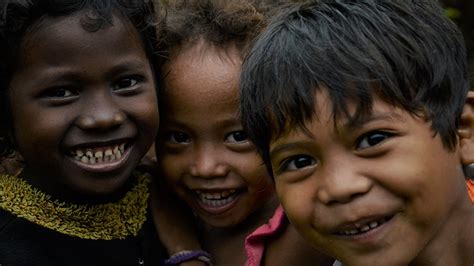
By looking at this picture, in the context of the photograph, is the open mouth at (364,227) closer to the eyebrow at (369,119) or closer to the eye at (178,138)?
the eyebrow at (369,119)

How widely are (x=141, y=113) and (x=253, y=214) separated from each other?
62cm

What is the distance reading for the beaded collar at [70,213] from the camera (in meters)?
2.72

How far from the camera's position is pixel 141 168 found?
3.07 m

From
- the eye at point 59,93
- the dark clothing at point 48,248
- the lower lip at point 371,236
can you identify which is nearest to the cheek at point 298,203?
the lower lip at point 371,236

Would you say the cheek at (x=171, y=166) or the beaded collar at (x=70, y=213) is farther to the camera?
the cheek at (x=171, y=166)

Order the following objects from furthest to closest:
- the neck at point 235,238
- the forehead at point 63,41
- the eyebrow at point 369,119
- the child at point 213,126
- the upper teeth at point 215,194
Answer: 1. the neck at point 235,238
2. the upper teeth at point 215,194
3. the child at point 213,126
4. the forehead at point 63,41
5. the eyebrow at point 369,119

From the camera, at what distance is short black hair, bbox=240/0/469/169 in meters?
2.01

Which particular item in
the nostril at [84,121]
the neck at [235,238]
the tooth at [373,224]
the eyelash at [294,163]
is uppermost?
the eyelash at [294,163]

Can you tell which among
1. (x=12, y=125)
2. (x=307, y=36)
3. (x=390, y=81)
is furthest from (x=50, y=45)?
(x=390, y=81)

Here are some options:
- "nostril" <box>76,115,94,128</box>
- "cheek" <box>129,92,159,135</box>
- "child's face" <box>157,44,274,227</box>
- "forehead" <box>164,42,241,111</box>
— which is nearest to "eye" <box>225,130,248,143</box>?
"child's face" <box>157,44,274,227</box>

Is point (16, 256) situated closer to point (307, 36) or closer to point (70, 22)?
point (70, 22)

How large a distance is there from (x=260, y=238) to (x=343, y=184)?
2.44 feet

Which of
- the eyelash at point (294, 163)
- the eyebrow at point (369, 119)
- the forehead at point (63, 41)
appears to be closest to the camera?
the eyebrow at point (369, 119)

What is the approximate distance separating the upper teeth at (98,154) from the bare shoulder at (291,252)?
54cm
